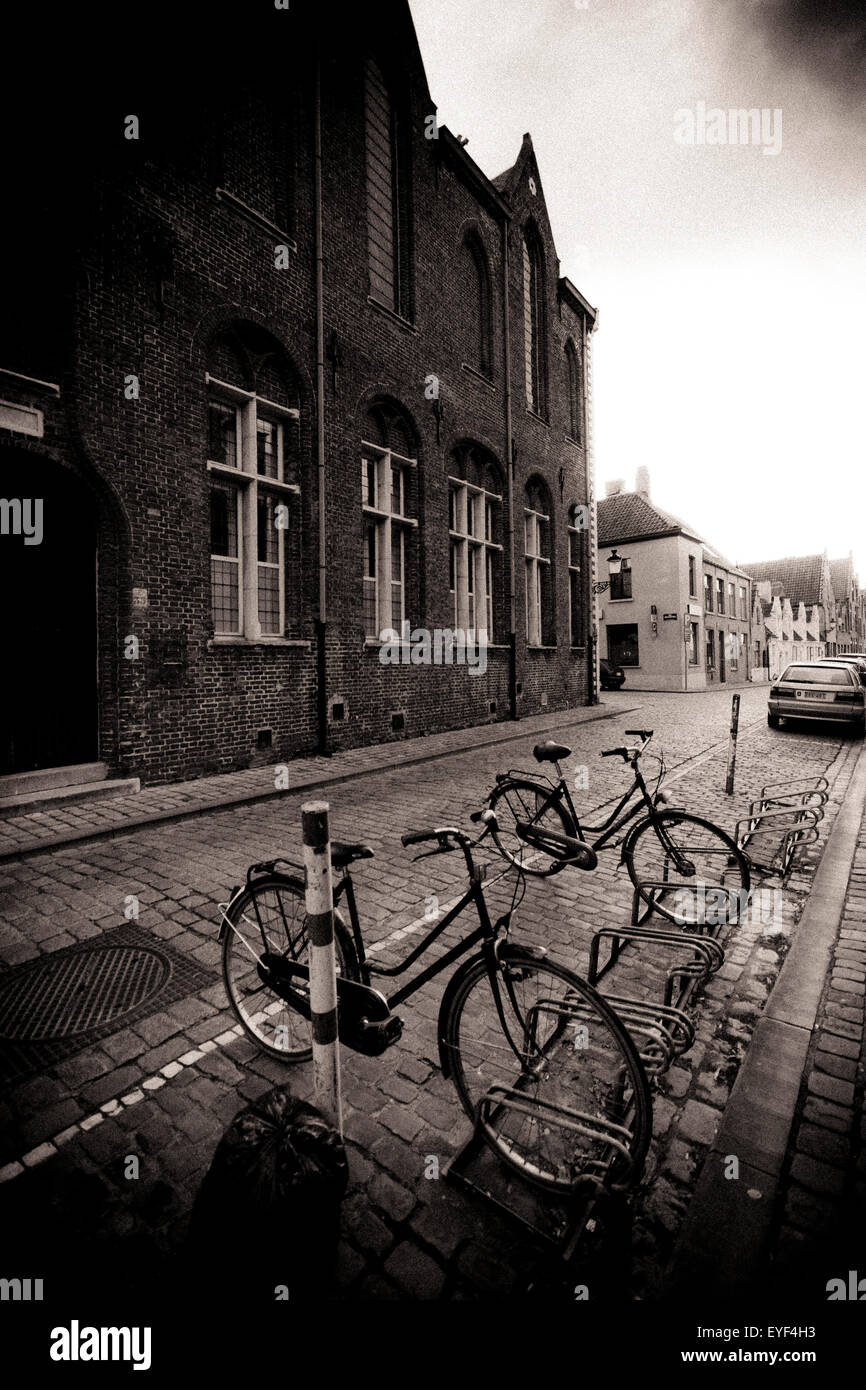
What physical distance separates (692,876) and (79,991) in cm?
404

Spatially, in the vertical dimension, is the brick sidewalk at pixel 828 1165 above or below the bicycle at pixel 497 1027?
below

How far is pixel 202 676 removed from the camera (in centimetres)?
841

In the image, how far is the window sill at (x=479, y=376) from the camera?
47.1 ft

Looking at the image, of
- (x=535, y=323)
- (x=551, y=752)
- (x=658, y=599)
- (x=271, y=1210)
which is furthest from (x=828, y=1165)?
(x=658, y=599)

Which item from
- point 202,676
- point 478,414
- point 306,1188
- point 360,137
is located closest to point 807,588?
point 478,414

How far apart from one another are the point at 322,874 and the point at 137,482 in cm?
733

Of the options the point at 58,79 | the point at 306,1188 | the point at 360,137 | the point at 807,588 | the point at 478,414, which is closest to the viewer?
the point at 306,1188

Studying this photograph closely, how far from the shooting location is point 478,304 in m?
15.7

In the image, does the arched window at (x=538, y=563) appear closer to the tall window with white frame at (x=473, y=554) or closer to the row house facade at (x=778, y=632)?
the tall window with white frame at (x=473, y=554)

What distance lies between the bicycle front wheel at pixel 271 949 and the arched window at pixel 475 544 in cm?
1124

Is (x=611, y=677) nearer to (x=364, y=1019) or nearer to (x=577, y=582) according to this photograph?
(x=577, y=582)

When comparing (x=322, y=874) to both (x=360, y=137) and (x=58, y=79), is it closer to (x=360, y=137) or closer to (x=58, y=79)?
(x=58, y=79)

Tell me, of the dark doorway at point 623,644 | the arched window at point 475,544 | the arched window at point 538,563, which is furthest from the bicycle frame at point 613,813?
the dark doorway at point 623,644

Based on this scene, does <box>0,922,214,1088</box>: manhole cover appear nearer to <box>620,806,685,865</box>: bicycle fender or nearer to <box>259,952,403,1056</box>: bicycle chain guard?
<box>259,952,403,1056</box>: bicycle chain guard
